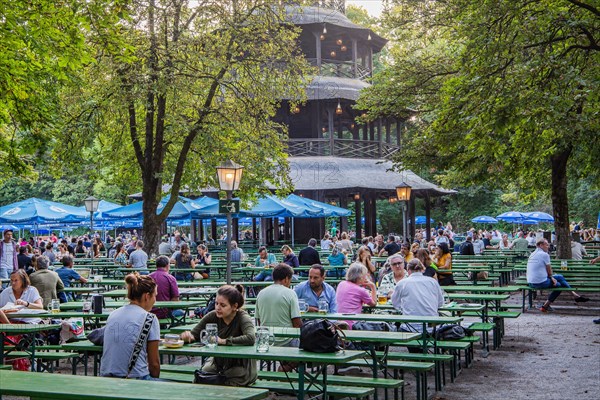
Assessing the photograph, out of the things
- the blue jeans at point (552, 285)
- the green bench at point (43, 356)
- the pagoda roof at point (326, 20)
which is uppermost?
the pagoda roof at point (326, 20)

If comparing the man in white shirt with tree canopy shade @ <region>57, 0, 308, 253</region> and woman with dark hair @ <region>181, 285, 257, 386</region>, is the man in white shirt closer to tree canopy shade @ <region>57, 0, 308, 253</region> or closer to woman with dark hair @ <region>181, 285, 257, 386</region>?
tree canopy shade @ <region>57, 0, 308, 253</region>

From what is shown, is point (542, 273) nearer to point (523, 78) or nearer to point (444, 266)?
point (444, 266)

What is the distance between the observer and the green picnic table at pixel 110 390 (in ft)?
14.3

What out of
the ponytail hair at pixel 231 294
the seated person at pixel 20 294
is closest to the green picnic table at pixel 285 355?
the ponytail hair at pixel 231 294

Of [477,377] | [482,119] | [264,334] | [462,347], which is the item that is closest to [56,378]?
[264,334]

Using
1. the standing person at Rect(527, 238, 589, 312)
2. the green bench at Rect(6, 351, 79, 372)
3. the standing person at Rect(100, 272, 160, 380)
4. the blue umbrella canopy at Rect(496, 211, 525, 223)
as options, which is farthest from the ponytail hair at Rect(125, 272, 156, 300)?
the blue umbrella canopy at Rect(496, 211, 525, 223)

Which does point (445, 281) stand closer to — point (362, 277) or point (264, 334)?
point (362, 277)

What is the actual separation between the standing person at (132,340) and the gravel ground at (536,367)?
3.29 metres

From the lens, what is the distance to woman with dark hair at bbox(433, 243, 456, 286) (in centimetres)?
1778

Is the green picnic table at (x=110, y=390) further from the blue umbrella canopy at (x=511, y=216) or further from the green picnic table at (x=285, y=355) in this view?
the blue umbrella canopy at (x=511, y=216)

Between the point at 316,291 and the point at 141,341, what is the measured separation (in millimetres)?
4500

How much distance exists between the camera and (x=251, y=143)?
2256cm

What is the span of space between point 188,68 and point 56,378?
17.1 meters

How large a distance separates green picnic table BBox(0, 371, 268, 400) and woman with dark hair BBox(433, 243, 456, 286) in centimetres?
1342
